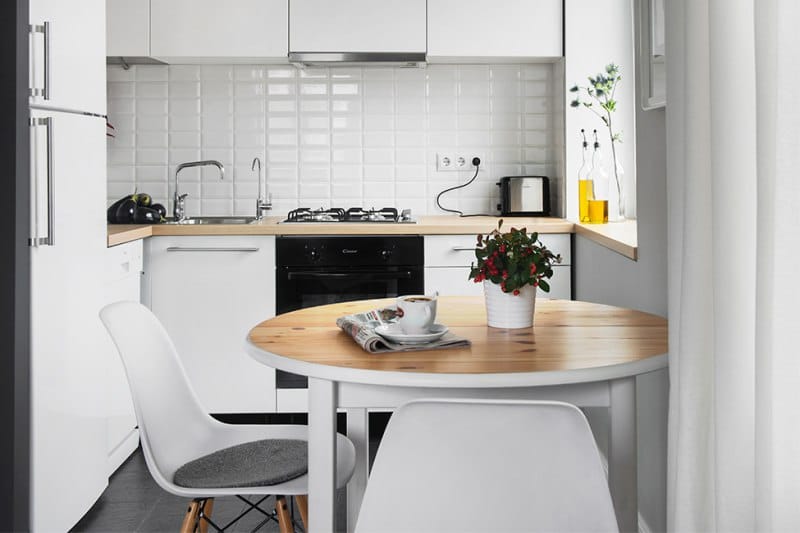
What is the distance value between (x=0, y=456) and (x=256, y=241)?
1.72 m

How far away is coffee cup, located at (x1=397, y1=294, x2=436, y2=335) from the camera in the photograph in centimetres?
190

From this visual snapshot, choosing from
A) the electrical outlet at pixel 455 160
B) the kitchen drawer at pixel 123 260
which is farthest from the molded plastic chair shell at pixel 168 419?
the electrical outlet at pixel 455 160

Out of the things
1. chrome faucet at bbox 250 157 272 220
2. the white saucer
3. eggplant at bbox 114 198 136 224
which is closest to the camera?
the white saucer

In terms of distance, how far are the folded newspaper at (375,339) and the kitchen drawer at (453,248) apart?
1866 millimetres

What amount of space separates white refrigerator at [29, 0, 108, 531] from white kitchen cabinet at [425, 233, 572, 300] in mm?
1485

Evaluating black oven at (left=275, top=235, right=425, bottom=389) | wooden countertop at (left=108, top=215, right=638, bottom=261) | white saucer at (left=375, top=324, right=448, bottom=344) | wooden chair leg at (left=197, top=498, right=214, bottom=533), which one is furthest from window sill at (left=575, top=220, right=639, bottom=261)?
wooden chair leg at (left=197, top=498, right=214, bottom=533)

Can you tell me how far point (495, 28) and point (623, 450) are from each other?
9.29ft

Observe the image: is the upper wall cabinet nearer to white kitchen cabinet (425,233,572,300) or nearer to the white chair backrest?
white kitchen cabinet (425,233,572,300)

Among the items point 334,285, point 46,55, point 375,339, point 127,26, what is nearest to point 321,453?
point 375,339

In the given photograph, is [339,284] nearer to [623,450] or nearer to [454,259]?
[454,259]

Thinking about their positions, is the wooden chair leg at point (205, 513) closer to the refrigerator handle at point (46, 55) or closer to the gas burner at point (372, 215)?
the refrigerator handle at point (46, 55)

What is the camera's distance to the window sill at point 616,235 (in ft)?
9.30

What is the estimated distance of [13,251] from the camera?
2338mm

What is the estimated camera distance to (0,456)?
2.36m
